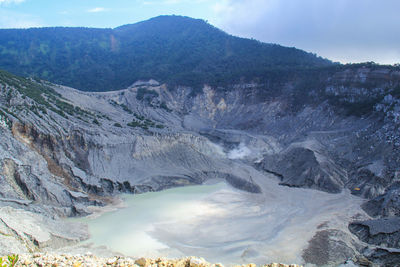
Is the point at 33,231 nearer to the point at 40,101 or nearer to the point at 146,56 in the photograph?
the point at 40,101

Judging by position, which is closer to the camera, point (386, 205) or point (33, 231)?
point (33, 231)

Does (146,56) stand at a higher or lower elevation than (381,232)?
higher

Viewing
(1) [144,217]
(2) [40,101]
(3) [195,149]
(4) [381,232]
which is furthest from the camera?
(3) [195,149]

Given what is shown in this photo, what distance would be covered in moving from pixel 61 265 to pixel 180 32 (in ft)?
410

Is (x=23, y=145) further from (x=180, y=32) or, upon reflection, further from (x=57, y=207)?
(x=180, y=32)

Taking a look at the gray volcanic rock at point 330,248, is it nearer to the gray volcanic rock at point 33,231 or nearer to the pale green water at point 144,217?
the pale green water at point 144,217

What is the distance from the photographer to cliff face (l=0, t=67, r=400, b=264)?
28219 mm

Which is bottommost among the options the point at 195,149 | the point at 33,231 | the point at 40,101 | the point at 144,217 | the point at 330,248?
the point at 144,217

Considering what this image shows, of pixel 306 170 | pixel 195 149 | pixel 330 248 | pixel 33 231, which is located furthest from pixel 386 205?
pixel 33 231

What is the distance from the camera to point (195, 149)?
4406 centimetres

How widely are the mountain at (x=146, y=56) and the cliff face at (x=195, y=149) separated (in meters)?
13.6

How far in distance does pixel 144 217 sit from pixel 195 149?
1616 cm

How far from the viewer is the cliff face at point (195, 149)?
28219 millimetres

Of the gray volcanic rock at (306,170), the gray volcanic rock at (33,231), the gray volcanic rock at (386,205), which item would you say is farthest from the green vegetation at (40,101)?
the gray volcanic rock at (386,205)
